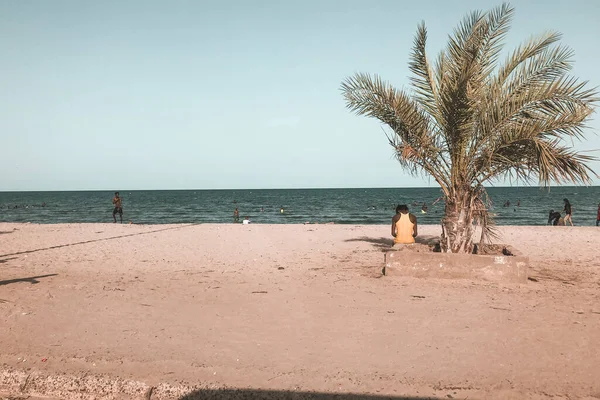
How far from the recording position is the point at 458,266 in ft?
27.6

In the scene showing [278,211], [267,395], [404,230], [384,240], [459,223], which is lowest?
[278,211]

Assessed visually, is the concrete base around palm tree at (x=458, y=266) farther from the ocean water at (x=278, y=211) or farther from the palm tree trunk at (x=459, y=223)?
the ocean water at (x=278, y=211)

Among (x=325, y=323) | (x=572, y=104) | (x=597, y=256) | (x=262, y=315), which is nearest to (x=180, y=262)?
(x=262, y=315)

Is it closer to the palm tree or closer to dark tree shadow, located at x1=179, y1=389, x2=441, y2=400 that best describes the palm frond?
the palm tree

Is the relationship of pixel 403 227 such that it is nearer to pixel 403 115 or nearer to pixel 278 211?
pixel 403 115

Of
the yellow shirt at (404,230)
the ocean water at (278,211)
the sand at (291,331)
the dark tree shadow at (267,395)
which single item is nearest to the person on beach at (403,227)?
the yellow shirt at (404,230)

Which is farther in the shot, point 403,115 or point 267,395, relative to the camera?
point 403,115

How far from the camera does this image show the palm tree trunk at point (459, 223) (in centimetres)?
899

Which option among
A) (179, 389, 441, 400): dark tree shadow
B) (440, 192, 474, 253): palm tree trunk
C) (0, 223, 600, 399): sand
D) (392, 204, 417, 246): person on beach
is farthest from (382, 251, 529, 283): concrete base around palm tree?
(179, 389, 441, 400): dark tree shadow

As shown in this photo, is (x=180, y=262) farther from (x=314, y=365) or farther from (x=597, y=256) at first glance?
(x=597, y=256)

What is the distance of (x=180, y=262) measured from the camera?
11148 millimetres

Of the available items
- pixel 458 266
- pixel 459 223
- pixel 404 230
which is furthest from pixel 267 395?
pixel 404 230

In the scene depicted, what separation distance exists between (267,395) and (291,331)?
66.5 inches

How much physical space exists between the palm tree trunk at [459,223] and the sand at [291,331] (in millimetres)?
1151
